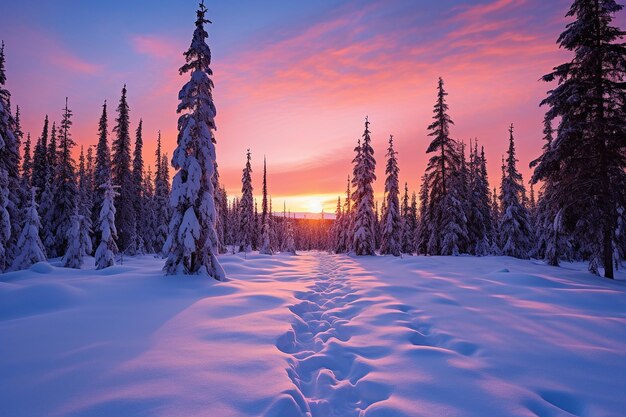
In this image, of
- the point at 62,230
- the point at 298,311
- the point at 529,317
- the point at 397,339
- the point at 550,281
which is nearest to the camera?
the point at 397,339

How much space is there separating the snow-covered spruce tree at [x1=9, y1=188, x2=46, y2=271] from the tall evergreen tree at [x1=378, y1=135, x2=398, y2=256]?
106 ft

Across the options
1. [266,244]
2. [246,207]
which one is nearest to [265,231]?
[266,244]

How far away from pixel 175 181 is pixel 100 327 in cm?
813

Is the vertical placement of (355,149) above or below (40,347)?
above

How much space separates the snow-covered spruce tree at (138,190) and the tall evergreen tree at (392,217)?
29834 mm

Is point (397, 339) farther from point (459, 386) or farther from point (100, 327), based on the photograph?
point (100, 327)

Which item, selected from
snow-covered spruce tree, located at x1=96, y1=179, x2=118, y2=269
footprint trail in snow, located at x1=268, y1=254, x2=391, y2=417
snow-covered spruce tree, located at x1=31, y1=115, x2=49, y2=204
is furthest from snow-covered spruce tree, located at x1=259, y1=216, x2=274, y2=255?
footprint trail in snow, located at x1=268, y1=254, x2=391, y2=417

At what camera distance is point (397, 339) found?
588 centimetres

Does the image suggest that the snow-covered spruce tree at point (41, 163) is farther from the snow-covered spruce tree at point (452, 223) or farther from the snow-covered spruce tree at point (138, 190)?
the snow-covered spruce tree at point (452, 223)

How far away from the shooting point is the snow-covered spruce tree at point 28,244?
2152 centimetres

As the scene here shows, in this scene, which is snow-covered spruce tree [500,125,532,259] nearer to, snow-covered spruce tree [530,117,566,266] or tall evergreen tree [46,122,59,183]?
snow-covered spruce tree [530,117,566,266]

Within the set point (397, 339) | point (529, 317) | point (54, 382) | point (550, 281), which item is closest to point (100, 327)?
point (54, 382)

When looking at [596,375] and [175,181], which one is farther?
[175,181]

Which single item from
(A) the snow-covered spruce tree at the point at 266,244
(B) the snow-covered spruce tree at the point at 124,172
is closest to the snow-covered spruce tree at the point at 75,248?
(B) the snow-covered spruce tree at the point at 124,172
